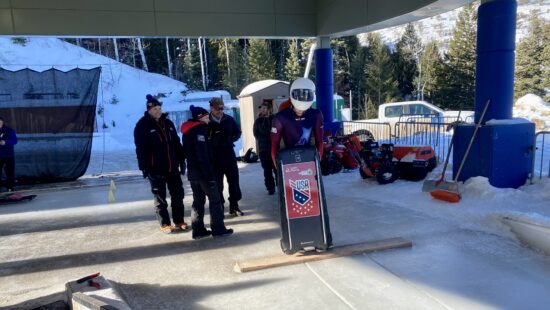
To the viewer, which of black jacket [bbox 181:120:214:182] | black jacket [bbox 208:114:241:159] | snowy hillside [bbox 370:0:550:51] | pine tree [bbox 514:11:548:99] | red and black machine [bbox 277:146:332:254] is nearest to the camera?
red and black machine [bbox 277:146:332:254]

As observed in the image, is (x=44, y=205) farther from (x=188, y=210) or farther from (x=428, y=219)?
(x=428, y=219)

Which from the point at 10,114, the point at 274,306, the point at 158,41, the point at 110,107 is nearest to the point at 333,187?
the point at 274,306

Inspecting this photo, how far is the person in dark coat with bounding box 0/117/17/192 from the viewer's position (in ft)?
A: 25.5

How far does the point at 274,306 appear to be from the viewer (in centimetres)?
303

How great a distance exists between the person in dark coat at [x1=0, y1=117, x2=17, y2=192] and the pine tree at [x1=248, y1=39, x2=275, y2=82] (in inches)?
1141

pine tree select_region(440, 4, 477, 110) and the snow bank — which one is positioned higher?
pine tree select_region(440, 4, 477, 110)

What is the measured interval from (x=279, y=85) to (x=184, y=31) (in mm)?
3257

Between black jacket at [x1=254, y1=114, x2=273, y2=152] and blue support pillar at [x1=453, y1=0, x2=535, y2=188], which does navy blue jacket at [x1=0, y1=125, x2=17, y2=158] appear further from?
blue support pillar at [x1=453, y1=0, x2=535, y2=188]

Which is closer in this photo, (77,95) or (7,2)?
(7,2)

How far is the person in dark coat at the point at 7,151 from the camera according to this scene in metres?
7.79

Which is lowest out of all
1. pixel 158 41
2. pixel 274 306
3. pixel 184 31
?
pixel 274 306

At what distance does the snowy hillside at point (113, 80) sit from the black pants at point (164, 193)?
25299 mm

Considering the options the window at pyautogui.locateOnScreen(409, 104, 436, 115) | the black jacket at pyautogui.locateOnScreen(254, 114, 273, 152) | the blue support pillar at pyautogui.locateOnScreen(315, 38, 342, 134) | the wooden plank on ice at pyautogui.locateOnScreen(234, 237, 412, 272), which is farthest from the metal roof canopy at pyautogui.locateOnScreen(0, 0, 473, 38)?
the window at pyautogui.locateOnScreen(409, 104, 436, 115)

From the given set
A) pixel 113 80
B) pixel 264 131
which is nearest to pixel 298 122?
pixel 264 131
